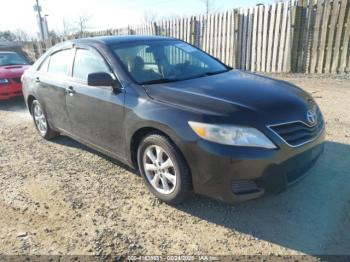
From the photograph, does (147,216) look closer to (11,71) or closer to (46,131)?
(46,131)

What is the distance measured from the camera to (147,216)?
3.24 meters

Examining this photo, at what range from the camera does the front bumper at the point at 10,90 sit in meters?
8.35

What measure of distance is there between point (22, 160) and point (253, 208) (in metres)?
3.48

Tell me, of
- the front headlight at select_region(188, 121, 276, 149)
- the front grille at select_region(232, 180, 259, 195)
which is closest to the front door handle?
the front headlight at select_region(188, 121, 276, 149)

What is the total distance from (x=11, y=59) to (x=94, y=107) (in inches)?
293

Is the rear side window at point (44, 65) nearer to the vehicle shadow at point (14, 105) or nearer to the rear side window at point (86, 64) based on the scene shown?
the rear side window at point (86, 64)

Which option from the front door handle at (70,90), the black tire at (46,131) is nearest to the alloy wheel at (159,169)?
the front door handle at (70,90)

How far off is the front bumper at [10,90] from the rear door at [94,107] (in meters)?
4.90

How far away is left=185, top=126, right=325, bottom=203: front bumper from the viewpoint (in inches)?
107

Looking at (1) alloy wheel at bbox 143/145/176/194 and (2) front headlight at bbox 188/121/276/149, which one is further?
(1) alloy wheel at bbox 143/145/176/194


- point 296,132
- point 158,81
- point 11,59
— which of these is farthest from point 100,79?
point 11,59

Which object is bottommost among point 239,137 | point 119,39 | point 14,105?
point 14,105

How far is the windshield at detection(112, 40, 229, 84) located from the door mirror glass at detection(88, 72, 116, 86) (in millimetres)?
236

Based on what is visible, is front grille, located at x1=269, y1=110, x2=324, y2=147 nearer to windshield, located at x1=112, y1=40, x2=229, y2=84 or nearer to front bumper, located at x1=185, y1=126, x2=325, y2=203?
front bumper, located at x1=185, y1=126, x2=325, y2=203
